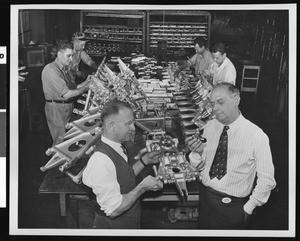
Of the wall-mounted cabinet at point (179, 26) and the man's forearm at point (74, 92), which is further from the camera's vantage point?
the man's forearm at point (74, 92)

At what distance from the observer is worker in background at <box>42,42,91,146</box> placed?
3.54 meters

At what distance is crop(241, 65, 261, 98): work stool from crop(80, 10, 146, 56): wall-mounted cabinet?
890mm

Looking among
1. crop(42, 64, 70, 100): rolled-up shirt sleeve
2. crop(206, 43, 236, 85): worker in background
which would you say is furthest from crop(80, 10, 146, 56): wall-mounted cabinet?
crop(206, 43, 236, 85): worker in background

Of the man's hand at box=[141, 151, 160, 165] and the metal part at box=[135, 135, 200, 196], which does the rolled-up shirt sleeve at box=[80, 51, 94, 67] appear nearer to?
the metal part at box=[135, 135, 200, 196]

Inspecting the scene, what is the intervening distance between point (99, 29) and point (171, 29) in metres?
0.60

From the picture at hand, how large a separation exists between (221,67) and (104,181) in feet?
4.45

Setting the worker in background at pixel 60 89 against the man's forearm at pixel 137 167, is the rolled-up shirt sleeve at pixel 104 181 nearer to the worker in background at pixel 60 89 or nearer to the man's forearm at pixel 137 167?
the man's forearm at pixel 137 167

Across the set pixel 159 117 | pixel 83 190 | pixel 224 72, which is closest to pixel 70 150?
pixel 83 190

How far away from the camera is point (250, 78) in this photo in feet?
11.4

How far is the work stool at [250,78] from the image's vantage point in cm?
342

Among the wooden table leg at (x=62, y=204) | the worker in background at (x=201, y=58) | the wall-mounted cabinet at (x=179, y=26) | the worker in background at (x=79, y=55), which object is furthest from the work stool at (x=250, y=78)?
the wooden table leg at (x=62, y=204)

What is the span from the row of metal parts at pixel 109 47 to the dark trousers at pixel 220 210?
1332mm

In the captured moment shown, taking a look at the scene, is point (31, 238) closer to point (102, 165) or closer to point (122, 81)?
point (102, 165)

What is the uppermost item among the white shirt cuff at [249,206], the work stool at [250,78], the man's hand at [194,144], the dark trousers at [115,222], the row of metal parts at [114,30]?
the row of metal parts at [114,30]
